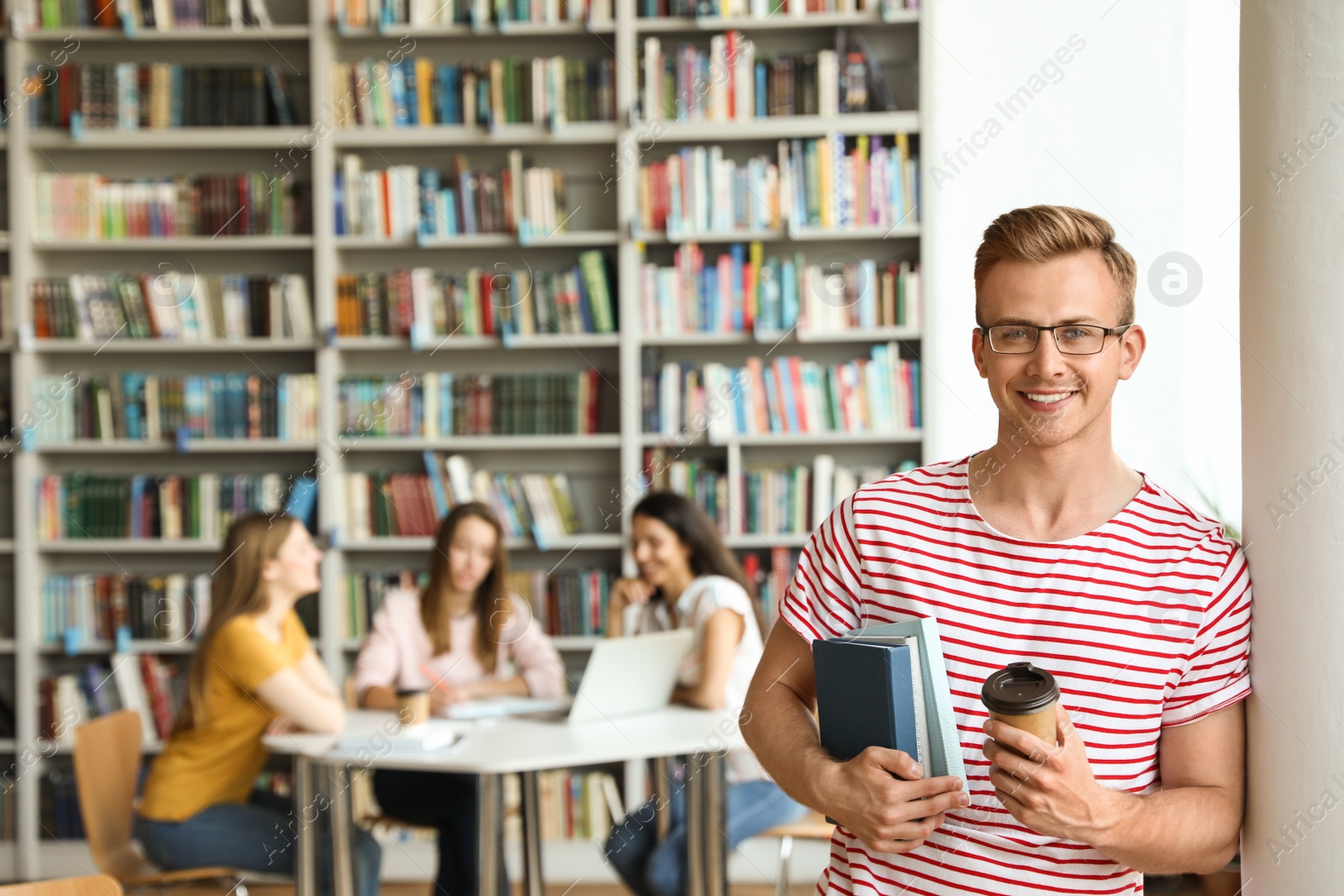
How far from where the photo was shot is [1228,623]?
3.82 ft

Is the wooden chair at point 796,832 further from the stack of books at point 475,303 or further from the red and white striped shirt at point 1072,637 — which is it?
the stack of books at point 475,303

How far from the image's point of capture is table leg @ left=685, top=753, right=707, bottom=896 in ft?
8.80

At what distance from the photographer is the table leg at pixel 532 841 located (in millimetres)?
2828

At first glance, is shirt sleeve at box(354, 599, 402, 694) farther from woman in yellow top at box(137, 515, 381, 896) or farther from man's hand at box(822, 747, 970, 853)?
man's hand at box(822, 747, 970, 853)

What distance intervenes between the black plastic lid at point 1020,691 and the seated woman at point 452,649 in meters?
2.31

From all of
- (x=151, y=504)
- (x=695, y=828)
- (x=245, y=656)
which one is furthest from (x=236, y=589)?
(x=151, y=504)

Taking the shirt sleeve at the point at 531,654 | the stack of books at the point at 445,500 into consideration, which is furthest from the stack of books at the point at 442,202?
the shirt sleeve at the point at 531,654

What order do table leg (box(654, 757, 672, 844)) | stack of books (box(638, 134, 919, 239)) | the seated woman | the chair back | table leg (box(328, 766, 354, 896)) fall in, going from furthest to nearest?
1. stack of books (box(638, 134, 919, 239))
2. the seated woman
3. table leg (box(654, 757, 672, 844))
4. the chair back
5. table leg (box(328, 766, 354, 896))

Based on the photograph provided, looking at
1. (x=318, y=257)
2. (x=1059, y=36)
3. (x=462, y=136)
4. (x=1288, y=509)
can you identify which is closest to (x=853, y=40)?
(x=1059, y=36)

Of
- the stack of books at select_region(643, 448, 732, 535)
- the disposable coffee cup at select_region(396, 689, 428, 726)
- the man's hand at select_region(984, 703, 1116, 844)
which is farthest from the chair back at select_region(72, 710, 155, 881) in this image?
the man's hand at select_region(984, 703, 1116, 844)

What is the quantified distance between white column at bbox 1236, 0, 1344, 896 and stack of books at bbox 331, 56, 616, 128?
312cm

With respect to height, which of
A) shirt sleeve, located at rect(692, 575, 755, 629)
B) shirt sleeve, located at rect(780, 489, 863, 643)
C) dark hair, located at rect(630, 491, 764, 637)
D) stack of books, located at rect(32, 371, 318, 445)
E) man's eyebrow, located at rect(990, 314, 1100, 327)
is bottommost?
shirt sleeve, located at rect(692, 575, 755, 629)

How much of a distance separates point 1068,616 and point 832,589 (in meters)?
0.26

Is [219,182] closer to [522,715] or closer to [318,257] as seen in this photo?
[318,257]
